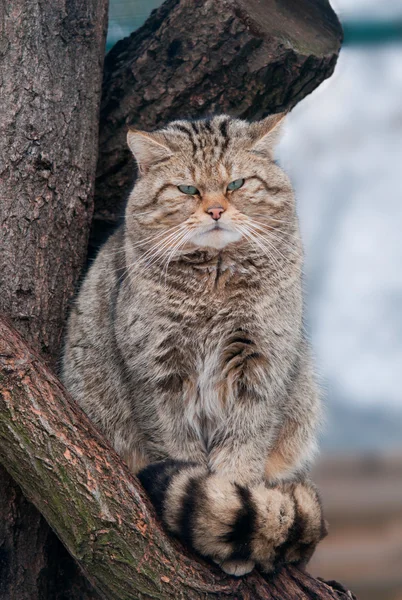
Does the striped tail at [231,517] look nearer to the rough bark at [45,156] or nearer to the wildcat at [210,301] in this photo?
the wildcat at [210,301]

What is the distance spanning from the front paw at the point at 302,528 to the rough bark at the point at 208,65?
1574 mm

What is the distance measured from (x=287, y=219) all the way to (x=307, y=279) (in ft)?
1.34

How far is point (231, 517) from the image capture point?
6.90 feet

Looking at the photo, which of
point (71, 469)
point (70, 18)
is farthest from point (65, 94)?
point (71, 469)

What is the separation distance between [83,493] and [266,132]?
1.43m

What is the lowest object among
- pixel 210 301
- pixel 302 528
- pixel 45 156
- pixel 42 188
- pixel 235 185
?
pixel 302 528

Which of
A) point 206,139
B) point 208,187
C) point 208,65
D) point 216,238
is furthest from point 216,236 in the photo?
point 208,65

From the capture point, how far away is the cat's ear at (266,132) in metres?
2.65

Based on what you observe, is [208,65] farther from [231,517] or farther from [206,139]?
[231,517]

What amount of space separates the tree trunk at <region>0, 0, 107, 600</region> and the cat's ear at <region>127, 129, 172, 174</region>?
0.94ft

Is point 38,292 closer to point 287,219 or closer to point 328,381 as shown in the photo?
point 287,219

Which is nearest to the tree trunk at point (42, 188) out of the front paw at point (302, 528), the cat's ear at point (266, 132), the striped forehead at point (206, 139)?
the striped forehead at point (206, 139)

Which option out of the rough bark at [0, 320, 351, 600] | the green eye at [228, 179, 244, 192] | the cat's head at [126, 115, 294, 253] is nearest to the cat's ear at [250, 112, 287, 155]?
the cat's head at [126, 115, 294, 253]

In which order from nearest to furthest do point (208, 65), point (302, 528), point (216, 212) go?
point (302, 528), point (216, 212), point (208, 65)
